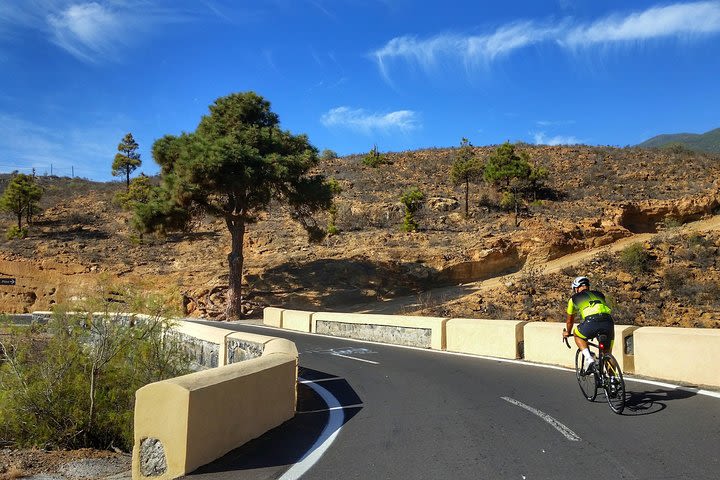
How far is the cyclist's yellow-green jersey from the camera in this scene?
25.4 feet

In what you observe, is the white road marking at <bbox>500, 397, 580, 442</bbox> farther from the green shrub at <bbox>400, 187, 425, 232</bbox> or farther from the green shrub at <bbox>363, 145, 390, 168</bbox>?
the green shrub at <bbox>363, 145, 390, 168</bbox>

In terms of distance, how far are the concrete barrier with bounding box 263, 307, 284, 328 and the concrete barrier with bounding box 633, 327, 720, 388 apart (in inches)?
704

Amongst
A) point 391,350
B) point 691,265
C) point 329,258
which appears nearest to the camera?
point 391,350

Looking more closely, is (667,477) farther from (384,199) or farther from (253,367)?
(384,199)

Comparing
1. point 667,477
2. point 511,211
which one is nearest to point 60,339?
point 667,477

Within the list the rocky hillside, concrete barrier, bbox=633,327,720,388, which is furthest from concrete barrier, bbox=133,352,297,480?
the rocky hillside

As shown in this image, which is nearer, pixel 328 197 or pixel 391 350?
pixel 391 350

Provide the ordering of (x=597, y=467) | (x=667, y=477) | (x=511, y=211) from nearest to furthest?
1. (x=667, y=477)
2. (x=597, y=467)
3. (x=511, y=211)

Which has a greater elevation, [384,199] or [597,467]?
[384,199]

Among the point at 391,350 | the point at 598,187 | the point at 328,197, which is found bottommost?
the point at 391,350

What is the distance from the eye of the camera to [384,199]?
1880 inches

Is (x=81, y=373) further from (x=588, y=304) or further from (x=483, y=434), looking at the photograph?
(x=588, y=304)

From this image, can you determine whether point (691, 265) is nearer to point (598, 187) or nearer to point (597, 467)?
point (598, 187)

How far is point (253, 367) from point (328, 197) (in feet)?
78.2
